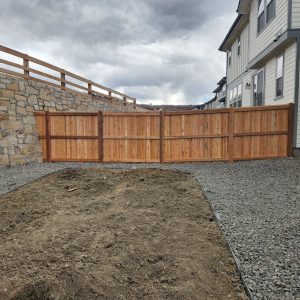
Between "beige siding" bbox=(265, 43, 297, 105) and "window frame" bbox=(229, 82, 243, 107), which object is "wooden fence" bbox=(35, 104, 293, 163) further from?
"window frame" bbox=(229, 82, 243, 107)

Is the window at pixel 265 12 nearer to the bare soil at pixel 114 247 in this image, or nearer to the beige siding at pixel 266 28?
the beige siding at pixel 266 28

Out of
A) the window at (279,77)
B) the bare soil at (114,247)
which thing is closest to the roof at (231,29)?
the window at (279,77)

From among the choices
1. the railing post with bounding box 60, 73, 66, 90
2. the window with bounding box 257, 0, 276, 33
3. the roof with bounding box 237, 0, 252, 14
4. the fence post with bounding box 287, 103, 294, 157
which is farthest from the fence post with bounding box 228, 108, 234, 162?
the railing post with bounding box 60, 73, 66, 90

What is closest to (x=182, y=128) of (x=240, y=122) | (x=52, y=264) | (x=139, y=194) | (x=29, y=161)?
(x=240, y=122)

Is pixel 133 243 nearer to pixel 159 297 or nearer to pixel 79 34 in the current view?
pixel 159 297

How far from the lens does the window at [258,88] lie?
11250 mm

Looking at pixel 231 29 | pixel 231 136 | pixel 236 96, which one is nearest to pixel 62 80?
pixel 231 136

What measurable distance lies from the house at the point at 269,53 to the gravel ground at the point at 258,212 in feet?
8.38

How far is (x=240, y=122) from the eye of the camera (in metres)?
8.92

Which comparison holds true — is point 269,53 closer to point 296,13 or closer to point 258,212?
point 296,13

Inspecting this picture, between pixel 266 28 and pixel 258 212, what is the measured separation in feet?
27.4

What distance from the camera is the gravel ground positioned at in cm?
234

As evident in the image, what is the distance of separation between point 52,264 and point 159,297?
119 centimetres

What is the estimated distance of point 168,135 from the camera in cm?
938
